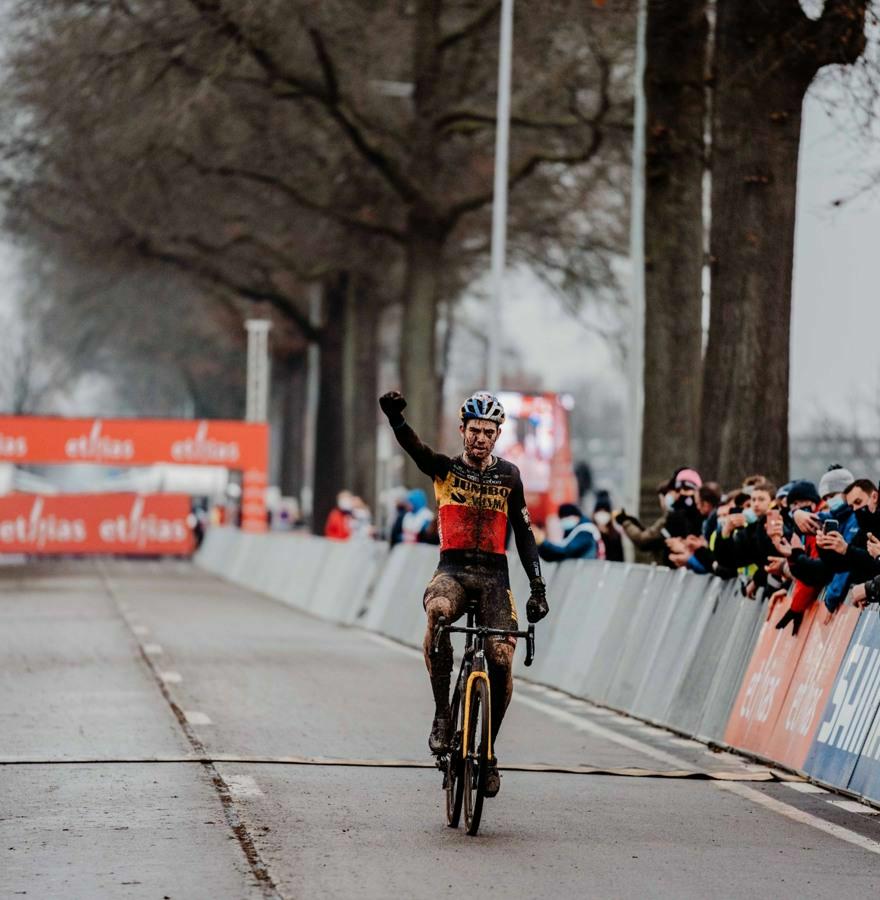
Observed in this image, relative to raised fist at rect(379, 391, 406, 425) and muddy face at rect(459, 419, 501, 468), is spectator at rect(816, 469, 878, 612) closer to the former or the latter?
muddy face at rect(459, 419, 501, 468)

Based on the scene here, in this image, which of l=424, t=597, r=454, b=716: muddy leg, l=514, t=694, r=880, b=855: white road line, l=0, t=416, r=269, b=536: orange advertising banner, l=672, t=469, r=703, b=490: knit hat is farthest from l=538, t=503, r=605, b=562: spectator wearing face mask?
l=0, t=416, r=269, b=536: orange advertising banner

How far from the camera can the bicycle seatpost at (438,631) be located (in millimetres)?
10120

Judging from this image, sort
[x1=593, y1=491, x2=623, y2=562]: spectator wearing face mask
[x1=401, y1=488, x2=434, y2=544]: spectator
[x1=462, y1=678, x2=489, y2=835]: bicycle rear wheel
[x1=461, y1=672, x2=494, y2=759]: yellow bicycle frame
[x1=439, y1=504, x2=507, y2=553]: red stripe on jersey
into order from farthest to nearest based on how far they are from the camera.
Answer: [x1=401, y1=488, x2=434, y2=544]: spectator
[x1=593, y1=491, x2=623, y2=562]: spectator wearing face mask
[x1=439, y1=504, x2=507, y2=553]: red stripe on jersey
[x1=461, y1=672, x2=494, y2=759]: yellow bicycle frame
[x1=462, y1=678, x2=489, y2=835]: bicycle rear wheel

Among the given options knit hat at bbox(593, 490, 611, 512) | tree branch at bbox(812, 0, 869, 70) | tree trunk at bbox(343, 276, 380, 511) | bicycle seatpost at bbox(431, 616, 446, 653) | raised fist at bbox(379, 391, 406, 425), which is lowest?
bicycle seatpost at bbox(431, 616, 446, 653)

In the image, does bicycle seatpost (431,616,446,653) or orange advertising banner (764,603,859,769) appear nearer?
bicycle seatpost (431,616,446,653)

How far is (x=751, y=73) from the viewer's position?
19312mm

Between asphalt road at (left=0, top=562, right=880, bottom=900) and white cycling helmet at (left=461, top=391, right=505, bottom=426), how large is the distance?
5.60 feet

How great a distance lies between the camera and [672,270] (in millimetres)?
23656

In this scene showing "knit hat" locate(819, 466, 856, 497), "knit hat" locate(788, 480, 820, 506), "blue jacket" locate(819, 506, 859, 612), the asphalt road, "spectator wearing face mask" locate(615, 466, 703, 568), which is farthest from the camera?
"spectator wearing face mask" locate(615, 466, 703, 568)

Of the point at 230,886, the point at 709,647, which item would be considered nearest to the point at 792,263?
the point at 709,647

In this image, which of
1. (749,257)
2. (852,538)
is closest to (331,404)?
(749,257)

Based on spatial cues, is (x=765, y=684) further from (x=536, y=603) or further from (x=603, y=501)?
(x=603, y=501)

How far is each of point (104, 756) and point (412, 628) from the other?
12.6m

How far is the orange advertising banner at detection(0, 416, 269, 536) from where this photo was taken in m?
57.5
